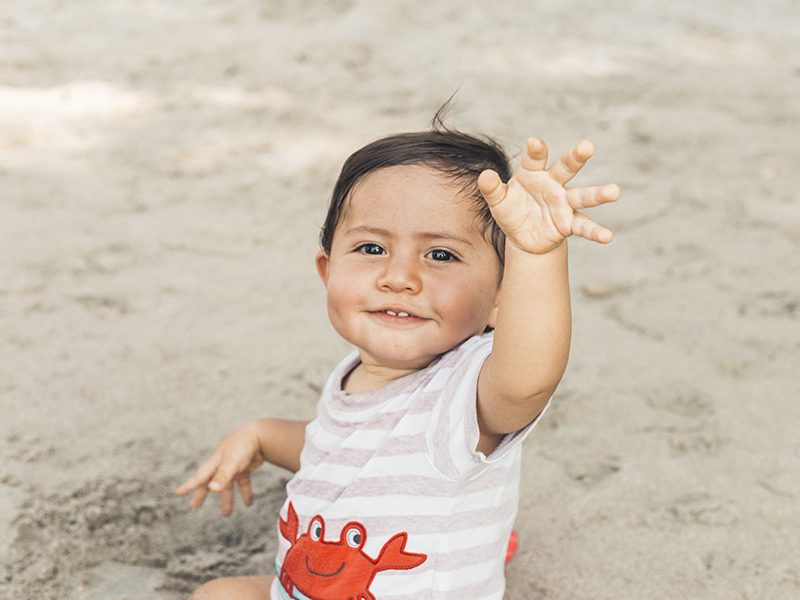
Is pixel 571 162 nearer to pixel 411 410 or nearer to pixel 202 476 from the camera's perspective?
pixel 411 410

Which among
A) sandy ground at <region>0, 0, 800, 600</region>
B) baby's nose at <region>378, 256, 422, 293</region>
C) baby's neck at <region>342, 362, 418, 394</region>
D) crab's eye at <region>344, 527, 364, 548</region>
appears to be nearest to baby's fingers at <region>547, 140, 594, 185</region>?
baby's nose at <region>378, 256, 422, 293</region>

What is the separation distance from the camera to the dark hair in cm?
139

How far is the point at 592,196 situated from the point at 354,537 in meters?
0.61

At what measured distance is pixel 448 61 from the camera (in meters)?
4.11

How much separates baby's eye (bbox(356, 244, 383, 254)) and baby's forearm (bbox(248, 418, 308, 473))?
422 millimetres

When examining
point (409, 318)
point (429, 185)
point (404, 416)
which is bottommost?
point (404, 416)

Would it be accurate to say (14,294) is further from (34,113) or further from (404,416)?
(404,416)

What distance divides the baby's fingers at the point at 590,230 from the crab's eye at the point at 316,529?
2.00 ft

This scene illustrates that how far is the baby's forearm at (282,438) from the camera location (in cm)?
171

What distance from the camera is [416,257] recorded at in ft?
4.47

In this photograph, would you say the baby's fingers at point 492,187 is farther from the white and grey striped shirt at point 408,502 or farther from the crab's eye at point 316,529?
the crab's eye at point 316,529

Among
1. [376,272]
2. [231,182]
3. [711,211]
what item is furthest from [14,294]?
[711,211]

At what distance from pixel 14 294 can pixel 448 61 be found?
220 centimetres

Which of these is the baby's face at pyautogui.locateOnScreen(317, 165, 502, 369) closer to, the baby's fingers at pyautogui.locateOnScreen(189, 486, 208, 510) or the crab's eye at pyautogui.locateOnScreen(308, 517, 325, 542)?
the crab's eye at pyautogui.locateOnScreen(308, 517, 325, 542)
